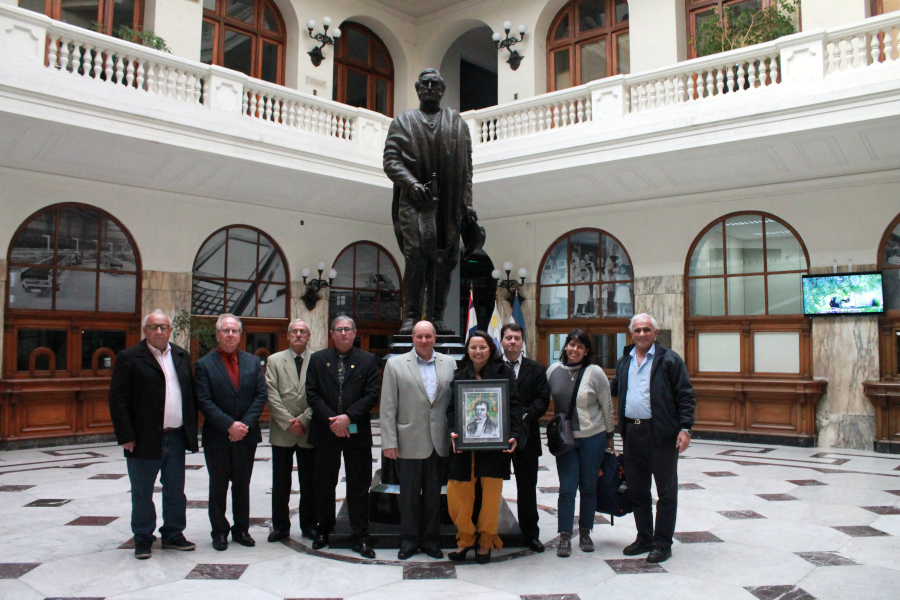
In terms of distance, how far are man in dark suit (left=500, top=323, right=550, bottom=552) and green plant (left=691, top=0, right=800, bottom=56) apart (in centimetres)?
875

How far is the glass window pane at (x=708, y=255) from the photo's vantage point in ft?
39.3

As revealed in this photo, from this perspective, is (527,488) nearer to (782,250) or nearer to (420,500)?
(420,500)

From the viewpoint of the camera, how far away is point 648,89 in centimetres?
1110

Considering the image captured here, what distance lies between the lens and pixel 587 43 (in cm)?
1404

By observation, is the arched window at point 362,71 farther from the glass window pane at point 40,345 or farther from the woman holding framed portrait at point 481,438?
the woman holding framed portrait at point 481,438

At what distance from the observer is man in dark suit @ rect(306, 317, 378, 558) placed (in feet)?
15.0

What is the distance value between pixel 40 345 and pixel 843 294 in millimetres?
11861

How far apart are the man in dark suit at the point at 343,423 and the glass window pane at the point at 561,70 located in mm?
10960

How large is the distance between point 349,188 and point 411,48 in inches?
195

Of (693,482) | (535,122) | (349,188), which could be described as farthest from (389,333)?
(693,482)

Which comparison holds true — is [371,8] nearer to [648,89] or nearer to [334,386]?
[648,89]

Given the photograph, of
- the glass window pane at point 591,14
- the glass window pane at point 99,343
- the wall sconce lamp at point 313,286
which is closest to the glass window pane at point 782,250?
the glass window pane at point 591,14

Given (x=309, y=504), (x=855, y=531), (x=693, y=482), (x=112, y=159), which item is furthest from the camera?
(x=112, y=159)

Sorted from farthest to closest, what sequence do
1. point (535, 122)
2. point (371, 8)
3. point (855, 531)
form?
point (371, 8) < point (535, 122) < point (855, 531)
